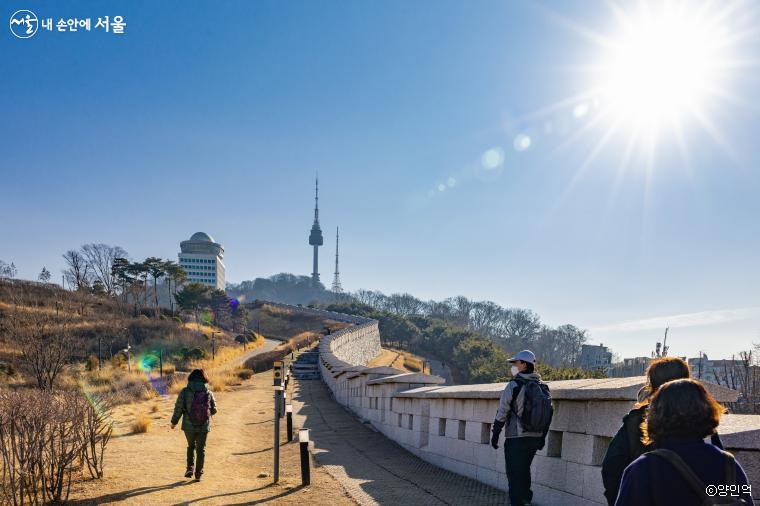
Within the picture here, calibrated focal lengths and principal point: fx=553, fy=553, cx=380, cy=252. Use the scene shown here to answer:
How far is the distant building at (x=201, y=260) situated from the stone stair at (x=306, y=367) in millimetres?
112332

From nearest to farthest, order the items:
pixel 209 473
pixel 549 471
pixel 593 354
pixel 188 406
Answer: pixel 549 471 → pixel 188 406 → pixel 209 473 → pixel 593 354

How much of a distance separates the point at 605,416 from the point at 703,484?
7.78ft

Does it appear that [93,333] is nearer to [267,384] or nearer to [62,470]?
[267,384]

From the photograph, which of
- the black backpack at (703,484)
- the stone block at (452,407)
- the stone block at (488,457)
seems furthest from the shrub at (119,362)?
the black backpack at (703,484)

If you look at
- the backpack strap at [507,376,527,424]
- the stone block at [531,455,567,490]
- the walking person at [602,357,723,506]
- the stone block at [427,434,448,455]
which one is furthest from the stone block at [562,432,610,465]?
the stone block at [427,434,448,455]

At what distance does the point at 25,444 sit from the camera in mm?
5688

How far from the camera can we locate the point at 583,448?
4402 millimetres

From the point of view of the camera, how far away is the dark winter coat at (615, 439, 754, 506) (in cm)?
187

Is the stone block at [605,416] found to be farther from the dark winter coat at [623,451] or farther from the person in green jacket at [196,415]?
the person in green jacket at [196,415]

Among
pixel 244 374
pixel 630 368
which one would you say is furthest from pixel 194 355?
pixel 630 368

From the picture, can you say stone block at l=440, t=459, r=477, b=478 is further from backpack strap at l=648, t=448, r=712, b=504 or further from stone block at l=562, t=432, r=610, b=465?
backpack strap at l=648, t=448, r=712, b=504

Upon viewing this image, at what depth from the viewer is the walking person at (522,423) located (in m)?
4.49

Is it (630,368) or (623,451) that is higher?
(623,451)

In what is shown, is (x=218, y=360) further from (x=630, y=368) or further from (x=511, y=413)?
(x=630, y=368)
